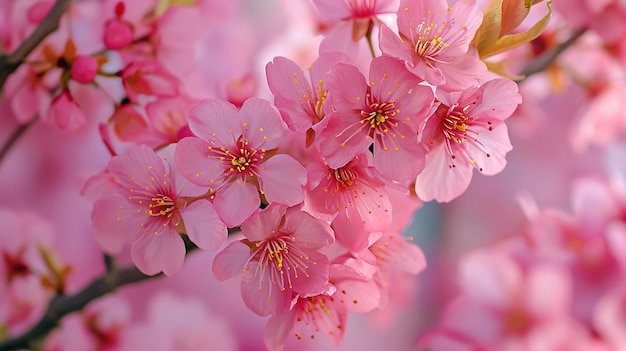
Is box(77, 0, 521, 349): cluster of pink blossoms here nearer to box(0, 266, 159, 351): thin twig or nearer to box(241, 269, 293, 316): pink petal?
box(241, 269, 293, 316): pink petal

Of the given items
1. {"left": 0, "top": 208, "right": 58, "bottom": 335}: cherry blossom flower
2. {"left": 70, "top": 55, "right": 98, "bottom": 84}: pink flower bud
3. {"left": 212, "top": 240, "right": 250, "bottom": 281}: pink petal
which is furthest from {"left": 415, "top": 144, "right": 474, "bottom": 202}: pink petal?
{"left": 0, "top": 208, "right": 58, "bottom": 335}: cherry blossom flower

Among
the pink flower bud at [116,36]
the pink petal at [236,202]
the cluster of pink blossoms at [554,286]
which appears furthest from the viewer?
the cluster of pink blossoms at [554,286]

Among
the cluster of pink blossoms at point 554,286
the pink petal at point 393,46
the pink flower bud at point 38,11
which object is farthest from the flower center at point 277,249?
the cluster of pink blossoms at point 554,286

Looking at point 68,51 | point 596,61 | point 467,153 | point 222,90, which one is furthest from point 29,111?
point 596,61

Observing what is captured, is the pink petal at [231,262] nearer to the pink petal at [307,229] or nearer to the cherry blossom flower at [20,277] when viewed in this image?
the pink petal at [307,229]

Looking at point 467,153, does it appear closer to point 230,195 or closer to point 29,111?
point 230,195

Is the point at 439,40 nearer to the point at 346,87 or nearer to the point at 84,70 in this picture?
the point at 346,87

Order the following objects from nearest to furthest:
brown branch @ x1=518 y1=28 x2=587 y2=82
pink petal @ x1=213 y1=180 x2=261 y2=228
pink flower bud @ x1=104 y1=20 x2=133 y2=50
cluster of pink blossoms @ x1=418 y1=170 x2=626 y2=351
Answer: pink petal @ x1=213 y1=180 x2=261 y2=228 < pink flower bud @ x1=104 y1=20 x2=133 y2=50 < brown branch @ x1=518 y1=28 x2=587 y2=82 < cluster of pink blossoms @ x1=418 y1=170 x2=626 y2=351

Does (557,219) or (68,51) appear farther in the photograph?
(557,219)
